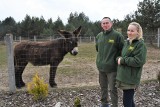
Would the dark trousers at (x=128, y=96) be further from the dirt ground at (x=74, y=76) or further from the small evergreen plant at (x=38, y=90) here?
the dirt ground at (x=74, y=76)

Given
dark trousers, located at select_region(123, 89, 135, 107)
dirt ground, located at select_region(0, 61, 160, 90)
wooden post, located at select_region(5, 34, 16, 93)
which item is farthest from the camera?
dirt ground, located at select_region(0, 61, 160, 90)

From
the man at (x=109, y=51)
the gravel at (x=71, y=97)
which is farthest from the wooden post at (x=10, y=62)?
the man at (x=109, y=51)

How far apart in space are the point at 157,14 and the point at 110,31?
20.8 meters

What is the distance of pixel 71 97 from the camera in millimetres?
6965

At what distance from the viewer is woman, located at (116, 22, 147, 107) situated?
4.46m

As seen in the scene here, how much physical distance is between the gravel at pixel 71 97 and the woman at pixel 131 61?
189cm

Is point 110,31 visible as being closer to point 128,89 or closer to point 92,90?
point 128,89

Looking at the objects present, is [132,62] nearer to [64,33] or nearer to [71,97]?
[71,97]

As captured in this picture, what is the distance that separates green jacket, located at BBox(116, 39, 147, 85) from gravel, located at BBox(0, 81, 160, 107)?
196 cm

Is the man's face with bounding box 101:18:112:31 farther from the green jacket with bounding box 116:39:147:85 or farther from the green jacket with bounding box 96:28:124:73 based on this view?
the green jacket with bounding box 116:39:147:85

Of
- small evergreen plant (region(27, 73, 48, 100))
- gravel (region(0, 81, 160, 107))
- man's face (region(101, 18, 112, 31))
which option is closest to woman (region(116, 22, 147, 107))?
man's face (region(101, 18, 112, 31))

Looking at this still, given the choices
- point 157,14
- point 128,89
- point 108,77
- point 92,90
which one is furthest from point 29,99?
point 157,14

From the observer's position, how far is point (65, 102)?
666cm

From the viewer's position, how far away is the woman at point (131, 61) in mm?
4461
